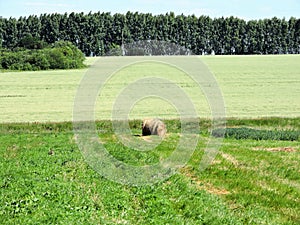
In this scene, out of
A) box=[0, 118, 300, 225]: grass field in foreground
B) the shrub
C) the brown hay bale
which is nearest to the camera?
box=[0, 118, 300, 225]: grass field in foreground

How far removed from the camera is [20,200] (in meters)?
10.8

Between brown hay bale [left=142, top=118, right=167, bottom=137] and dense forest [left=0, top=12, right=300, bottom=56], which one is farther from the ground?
dense forest [left=0, top=12, right=300, bottom=56]

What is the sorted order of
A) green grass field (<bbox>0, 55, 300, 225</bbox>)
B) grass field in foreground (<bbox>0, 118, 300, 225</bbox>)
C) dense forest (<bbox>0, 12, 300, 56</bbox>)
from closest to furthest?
grass field in foreground (<bbox>0, 118, 300, 225</bbox>)
green grass field (<bbox>0, 55, 300, 225</bbox>)
dense forest (<bbox>0, 12, 300, 56</bbox>)

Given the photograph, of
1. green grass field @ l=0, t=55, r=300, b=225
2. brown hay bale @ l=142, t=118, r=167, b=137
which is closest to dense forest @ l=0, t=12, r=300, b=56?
green grass field @ l=0, t=55, r=300, b=225

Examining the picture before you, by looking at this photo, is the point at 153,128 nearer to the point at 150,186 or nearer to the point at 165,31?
the point at 150,186

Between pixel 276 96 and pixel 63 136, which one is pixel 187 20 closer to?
pixel 276 96

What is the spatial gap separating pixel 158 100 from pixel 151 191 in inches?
1139

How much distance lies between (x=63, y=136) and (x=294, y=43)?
3292 inches

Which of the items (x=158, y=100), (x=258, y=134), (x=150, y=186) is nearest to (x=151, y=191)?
(x=150, y=186)

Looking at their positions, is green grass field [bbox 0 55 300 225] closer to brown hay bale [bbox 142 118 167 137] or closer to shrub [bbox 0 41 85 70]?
brown hay bale [bbox 142 118 167 137]

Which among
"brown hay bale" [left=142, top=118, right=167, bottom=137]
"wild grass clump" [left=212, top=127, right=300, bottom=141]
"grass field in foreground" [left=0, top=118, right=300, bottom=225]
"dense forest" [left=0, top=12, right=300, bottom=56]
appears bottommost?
"wild grass clump" [left=212, top=127, right=300, bottom=141]

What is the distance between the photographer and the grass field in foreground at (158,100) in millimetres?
34844

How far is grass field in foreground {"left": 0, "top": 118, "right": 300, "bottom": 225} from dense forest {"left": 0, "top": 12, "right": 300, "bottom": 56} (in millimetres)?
79550

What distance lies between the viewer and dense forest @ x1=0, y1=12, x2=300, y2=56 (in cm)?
9825
